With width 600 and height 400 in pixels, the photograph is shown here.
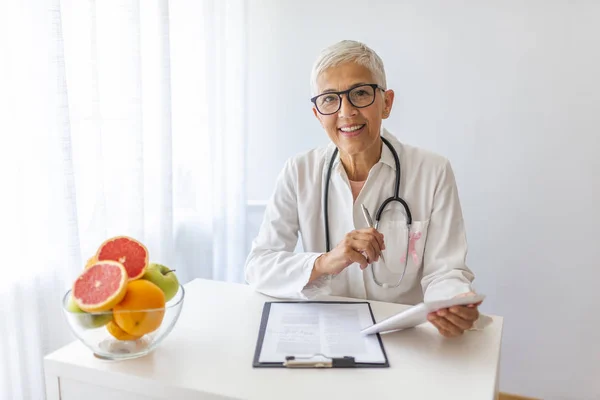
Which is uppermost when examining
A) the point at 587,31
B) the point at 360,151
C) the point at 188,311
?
the point at 587,31

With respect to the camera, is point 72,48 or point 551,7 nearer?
point 72,48

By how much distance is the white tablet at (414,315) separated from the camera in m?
0.96

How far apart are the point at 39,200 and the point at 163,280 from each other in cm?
54

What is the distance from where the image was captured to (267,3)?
2311 mm

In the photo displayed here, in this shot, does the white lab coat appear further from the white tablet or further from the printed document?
the white tablet

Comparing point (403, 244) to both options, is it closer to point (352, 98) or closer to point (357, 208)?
point (357, 208)

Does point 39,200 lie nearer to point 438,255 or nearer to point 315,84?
point 315,84

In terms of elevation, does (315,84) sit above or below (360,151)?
above

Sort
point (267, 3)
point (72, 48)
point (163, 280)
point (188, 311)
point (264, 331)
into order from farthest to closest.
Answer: point (267, 3), point (72, 48), point (188, 311), point (264, 331), point (163, 280)

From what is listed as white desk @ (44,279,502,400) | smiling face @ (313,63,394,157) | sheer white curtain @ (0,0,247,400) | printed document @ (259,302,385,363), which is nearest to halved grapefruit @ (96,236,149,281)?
white desk @ (44,279,502,400)

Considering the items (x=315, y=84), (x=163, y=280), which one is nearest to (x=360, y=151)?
(x=315, y=84)

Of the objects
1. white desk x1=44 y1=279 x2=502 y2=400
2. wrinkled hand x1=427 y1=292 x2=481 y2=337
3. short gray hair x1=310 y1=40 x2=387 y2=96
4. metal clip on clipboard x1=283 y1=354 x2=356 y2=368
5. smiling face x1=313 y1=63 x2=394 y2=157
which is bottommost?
white desk x1=44 y1=279 x2=502 y2=400

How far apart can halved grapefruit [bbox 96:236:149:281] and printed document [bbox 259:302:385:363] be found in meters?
0.30

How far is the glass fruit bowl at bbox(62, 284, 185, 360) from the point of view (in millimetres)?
896
